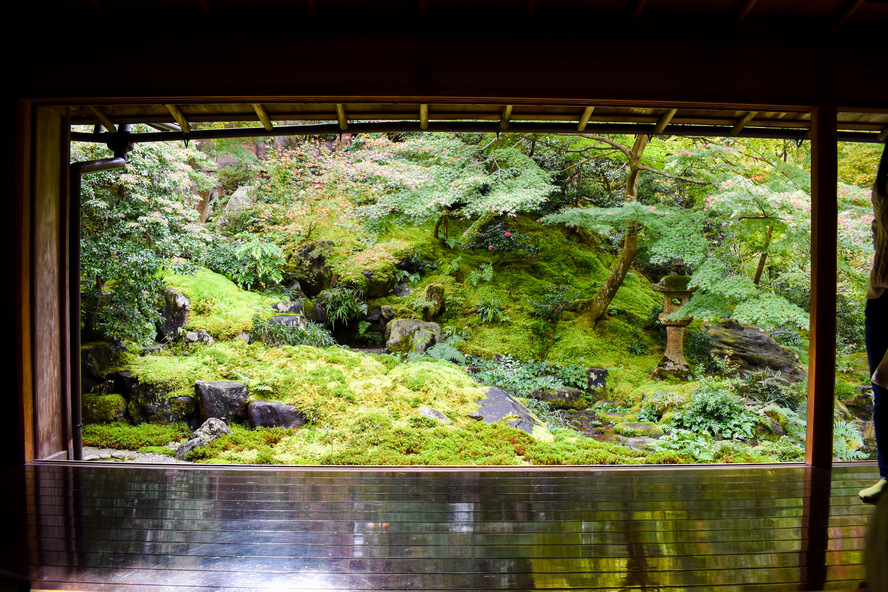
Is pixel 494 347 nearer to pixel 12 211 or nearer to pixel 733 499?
pixel 733 499

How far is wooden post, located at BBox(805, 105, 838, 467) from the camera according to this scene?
2.86 metres

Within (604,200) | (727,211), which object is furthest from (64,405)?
(604,200)

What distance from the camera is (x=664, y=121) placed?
11.4ft

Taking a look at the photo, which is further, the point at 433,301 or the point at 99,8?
the point at 433,301

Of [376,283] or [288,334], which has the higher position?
[376,283]

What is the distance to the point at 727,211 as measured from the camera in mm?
6227

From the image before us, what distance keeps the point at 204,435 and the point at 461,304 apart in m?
4.86

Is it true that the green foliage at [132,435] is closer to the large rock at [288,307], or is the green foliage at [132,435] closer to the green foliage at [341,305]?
the large rock at [288,307]

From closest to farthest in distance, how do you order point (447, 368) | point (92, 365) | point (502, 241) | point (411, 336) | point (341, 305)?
point (92, 365)
point (447, 368)
point (411, 336)
point (341, 305)
point (502, 241)

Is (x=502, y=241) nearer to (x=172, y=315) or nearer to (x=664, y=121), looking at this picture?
(x=664, y=121)

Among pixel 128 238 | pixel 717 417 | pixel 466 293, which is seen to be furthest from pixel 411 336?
pixel 717 417

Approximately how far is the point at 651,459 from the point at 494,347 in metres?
3.34

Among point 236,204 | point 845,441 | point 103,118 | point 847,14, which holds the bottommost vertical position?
point 845,441

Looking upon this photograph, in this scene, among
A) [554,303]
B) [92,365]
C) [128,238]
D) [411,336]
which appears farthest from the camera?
[554,303]
